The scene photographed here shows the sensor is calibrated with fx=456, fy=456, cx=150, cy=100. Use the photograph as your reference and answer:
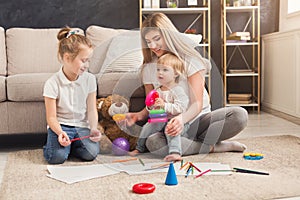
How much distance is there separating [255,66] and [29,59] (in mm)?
2098

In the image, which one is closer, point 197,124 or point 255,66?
point 197,124

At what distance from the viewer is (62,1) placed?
3959 millimetres

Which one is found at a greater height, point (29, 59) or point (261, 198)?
point (29, 59)

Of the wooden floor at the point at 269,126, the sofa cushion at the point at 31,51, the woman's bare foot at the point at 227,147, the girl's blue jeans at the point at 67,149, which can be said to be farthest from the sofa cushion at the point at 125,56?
the sofa cushion at the point at 31,51

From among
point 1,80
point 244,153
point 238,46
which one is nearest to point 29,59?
point 1,80

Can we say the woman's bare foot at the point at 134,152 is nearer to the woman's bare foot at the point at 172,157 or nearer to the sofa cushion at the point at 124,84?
the woman's bare foot at the point at 172,157

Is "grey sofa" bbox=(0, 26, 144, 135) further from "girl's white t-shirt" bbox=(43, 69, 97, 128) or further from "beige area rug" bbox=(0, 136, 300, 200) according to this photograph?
"beige area rug" bbox=(0, 136, 300, 200)

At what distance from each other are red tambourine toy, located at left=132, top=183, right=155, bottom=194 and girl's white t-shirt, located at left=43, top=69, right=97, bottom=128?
0.46 meters

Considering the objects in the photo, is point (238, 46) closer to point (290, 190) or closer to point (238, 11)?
point (238, 11)

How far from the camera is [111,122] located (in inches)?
71.6

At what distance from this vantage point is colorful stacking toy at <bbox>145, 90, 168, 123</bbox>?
5.72ft

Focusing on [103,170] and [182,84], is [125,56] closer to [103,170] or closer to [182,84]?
[182,84]

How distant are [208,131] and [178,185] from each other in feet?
1.66

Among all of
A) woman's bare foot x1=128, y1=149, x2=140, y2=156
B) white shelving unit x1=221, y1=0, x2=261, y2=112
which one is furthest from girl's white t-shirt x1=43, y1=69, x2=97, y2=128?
white shelving unit x1=221, y1=0, x2=261, y2=112
